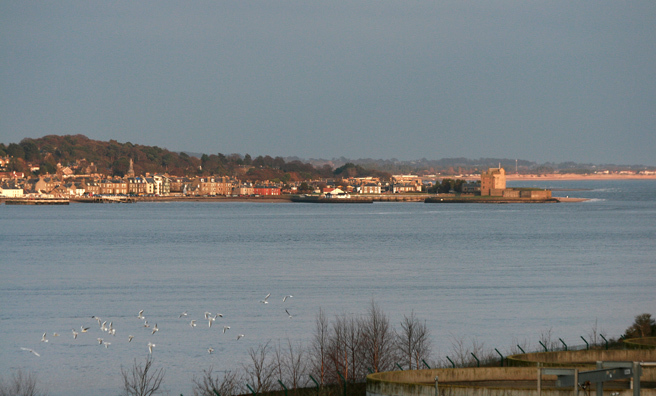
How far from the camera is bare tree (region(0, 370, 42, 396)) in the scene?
12430 mm

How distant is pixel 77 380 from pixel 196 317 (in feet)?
20.4

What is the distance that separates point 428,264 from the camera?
34.3 meters

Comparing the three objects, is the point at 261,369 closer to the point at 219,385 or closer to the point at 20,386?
the point at 219,385

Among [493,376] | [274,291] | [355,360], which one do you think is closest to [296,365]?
[355,360]

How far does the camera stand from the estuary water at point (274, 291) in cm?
1662

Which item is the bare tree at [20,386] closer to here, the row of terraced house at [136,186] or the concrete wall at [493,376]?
the concrete wall at [493,376]

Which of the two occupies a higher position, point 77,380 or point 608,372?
point 608,372

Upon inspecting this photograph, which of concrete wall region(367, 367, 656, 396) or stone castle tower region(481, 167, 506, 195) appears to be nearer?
concrete wall region(367, 367, 656, 396)

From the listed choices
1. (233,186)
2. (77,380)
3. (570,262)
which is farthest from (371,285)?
(233,186)

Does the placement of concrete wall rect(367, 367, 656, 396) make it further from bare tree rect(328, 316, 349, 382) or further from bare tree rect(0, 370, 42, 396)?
bare tree rect(0, 370, 42, 396)

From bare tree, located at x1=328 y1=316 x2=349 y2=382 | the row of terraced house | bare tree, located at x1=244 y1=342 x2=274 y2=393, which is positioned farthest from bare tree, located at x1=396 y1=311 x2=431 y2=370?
the row of terraced house

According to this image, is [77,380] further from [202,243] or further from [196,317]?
[202,243]

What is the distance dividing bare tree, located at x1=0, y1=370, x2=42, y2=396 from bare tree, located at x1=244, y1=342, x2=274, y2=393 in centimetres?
313

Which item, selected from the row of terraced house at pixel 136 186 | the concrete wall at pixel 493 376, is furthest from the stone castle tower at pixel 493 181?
the concrete wall at pixel 493 376
